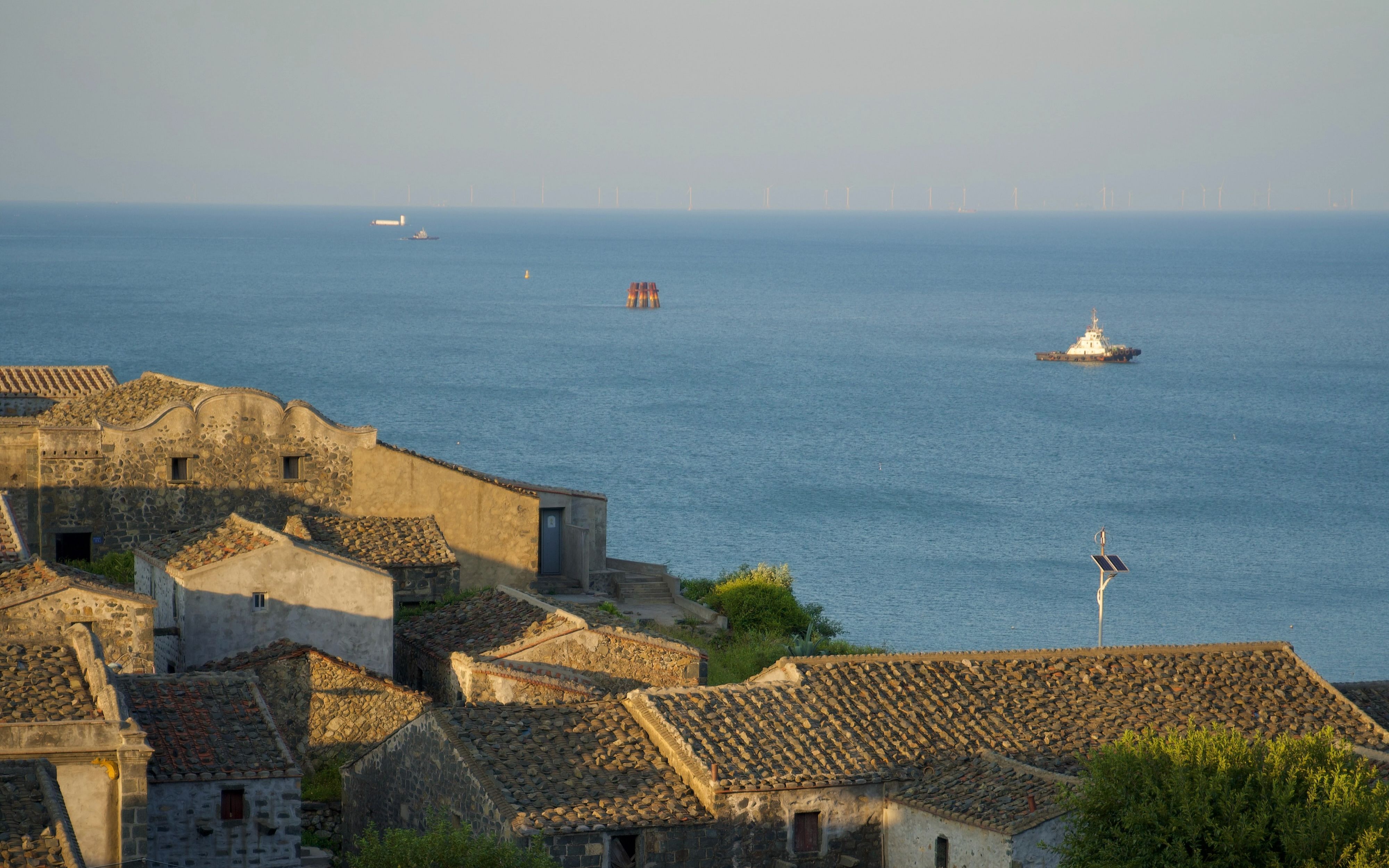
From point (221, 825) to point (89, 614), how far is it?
19.3ft

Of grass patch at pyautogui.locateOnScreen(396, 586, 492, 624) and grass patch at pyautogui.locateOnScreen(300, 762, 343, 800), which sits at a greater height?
grass patch at pyautogui.locateOnScreen(396, 586, 492, 624)

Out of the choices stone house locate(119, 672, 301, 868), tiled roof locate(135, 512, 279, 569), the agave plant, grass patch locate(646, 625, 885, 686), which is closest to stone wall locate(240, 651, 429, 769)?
tiled roof locate(135, 512, 279, 569)

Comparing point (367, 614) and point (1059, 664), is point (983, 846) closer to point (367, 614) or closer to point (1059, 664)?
point (1059, 664)

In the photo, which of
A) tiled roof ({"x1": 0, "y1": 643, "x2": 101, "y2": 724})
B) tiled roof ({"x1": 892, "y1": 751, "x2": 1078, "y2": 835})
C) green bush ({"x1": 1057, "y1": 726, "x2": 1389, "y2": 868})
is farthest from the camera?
tiled roof ({"x1": 892, "y1": 751, "x2": 1078, "y2": 835})

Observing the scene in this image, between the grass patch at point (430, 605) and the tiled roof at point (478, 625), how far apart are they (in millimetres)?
389

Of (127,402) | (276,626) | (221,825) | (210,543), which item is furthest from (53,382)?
(221,825)

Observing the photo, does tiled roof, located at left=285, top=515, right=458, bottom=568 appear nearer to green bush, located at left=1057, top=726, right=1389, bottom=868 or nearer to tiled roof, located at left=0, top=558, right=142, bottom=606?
tiled roof, located at left=0, top=558, right=142, bottom=606

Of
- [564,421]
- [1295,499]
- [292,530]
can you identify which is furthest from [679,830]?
[564,421]

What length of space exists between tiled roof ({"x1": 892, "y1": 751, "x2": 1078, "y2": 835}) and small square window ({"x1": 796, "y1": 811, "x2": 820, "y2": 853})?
3.74 ft

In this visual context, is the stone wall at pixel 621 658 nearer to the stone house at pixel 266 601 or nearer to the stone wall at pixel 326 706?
the stone wall at pixel 326 706

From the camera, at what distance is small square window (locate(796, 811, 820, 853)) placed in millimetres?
23516

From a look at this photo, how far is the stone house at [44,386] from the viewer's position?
49469mm

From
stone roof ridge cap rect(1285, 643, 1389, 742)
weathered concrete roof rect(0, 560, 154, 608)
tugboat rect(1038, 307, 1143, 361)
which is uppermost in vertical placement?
weathered concrete roof rect(0, 560, 154, 608)

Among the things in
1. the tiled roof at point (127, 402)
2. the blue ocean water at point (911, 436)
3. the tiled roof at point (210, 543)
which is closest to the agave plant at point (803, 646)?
the tiled roof at point (210, 543)
